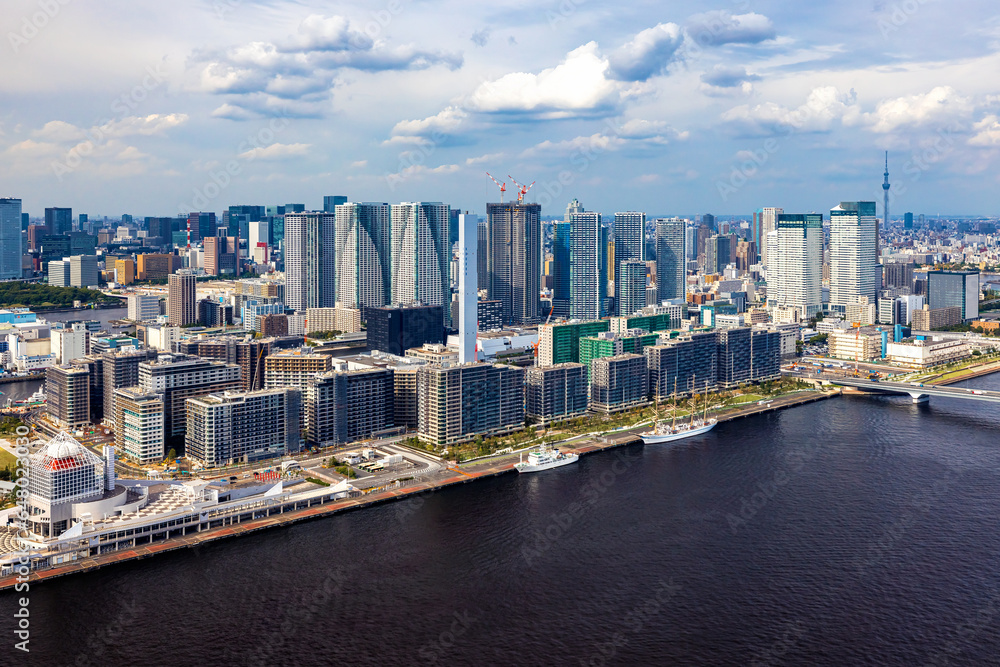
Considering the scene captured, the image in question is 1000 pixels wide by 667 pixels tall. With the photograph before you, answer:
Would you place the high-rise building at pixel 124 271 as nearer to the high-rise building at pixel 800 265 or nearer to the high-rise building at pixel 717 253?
the high-rise building at pixel 717 253

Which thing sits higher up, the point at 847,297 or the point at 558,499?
the point at 847,297

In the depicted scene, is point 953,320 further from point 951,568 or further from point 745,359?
point 951,568

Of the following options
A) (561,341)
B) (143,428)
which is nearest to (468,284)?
(561,341)

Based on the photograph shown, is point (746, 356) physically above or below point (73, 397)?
above

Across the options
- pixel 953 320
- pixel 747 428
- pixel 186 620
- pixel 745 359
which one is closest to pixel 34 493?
pixel 186 620

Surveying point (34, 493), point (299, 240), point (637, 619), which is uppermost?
point (299, 240)

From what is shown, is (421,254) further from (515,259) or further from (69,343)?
(69,343)

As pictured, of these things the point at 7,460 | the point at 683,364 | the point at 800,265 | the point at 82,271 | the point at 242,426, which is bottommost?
the point at 7,460

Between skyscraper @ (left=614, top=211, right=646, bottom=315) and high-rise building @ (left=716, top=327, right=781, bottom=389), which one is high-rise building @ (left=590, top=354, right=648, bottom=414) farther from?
skyscraper @ (left=614, top=211, right=646, bottom=315)
